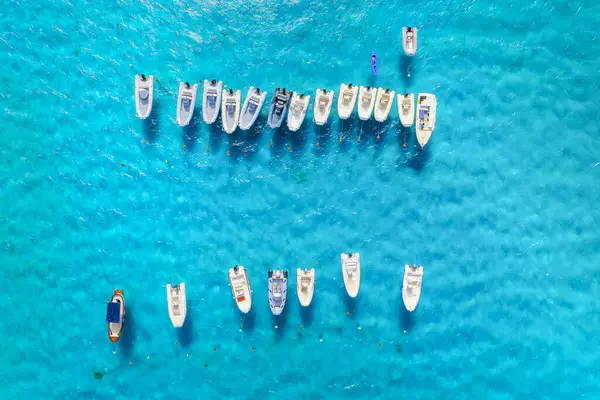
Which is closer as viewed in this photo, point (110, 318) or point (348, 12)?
point (110, 318)

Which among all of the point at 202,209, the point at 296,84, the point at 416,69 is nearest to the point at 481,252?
the point at 416,69

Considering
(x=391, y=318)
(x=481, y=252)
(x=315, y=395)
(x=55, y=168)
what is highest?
(x=55, y=168)

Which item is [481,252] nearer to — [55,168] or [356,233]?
[356,233]

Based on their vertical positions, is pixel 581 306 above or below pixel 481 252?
below

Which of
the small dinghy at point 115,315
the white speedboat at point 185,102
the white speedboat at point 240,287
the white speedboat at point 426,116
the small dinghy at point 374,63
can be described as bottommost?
the small dinghy at point 115,315

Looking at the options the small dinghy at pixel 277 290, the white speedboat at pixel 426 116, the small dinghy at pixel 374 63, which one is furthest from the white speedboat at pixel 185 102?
the white speedboat at pixel 426 116

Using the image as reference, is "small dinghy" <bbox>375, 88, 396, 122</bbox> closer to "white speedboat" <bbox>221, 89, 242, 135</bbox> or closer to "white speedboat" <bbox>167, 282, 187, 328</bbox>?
"white speedboat" <bbox>221, 89, 242, 135</bbox>

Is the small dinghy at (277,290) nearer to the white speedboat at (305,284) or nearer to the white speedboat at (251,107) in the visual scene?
the white speedboat at (305,284)

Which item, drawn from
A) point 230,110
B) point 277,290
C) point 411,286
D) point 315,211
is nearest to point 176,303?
point 277,290
